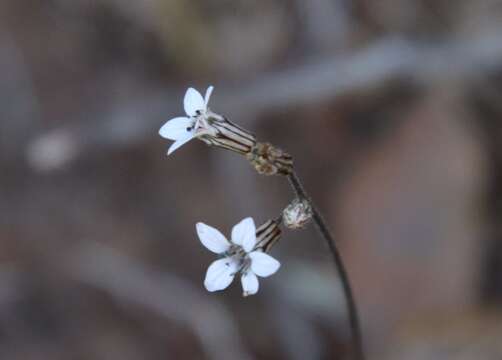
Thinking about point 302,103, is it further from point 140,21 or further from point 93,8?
point 93,8

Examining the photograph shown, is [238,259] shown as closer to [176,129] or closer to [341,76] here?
[176,129]

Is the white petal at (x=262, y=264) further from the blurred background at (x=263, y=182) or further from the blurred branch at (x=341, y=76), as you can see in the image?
the blurred branch at (x=341, y=76)

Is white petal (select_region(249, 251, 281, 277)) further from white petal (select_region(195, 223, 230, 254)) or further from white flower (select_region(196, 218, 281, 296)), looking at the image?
white petal (select_region(195, 223, 230, 254))

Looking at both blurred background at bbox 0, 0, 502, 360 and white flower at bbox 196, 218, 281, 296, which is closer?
white flower at bbox 196, 218, 281, 296

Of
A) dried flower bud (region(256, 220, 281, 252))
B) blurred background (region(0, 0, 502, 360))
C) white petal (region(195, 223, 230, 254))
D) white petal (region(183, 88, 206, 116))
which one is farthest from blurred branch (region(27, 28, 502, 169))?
dried flower bud (region(256, 220, 281, 252))

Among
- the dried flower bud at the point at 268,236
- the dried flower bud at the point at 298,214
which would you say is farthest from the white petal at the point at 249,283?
the dried flower bud at the point at 298,214
